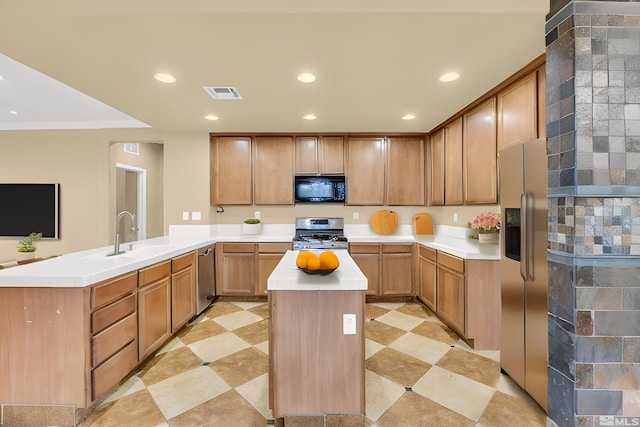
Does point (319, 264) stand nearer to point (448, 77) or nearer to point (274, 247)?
point (448, 77)

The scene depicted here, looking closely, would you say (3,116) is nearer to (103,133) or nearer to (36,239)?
(103,133)

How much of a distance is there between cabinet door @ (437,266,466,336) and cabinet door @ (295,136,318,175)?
2238mm

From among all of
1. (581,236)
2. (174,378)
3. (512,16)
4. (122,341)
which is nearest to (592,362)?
(581,236)

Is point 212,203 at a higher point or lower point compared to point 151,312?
higher

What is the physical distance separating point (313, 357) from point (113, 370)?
4.83 ft

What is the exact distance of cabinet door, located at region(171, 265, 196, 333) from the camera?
2.74m

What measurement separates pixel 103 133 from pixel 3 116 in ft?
4.47

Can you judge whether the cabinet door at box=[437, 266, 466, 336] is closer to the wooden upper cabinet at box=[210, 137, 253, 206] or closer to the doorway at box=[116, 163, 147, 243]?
the wooden upper cabinet at box=[210, 137, 253, 206]

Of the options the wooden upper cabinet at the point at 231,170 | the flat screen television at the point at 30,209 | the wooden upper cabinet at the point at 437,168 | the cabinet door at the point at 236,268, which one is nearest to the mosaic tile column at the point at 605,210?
the wooden upper cabinet at the point at 437,168

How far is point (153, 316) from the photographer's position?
2.38 m

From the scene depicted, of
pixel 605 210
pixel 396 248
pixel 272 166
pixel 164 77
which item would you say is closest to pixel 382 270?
pixel 396 248

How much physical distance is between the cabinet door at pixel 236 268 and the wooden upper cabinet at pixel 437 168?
268cm

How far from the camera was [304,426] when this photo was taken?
60.7 inches

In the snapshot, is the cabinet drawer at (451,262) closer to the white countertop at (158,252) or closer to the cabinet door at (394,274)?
the white countertop at (158,252)
